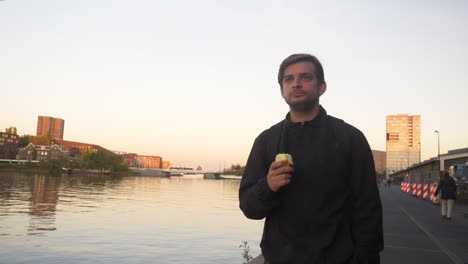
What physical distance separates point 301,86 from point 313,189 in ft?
2.24

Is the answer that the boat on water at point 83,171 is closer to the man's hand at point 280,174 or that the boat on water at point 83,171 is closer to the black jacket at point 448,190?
the black jacket at point 448,190

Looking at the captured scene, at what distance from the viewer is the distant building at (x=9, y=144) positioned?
172 meters

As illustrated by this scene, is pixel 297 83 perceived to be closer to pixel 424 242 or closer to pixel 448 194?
pixel 424 242

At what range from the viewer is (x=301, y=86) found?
280cm

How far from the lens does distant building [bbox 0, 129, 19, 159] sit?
172125 mm

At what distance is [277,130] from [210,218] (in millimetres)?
23184

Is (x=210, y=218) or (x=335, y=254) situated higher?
(x=335, y=254)

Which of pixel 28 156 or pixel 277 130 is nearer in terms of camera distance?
pixel 277 130

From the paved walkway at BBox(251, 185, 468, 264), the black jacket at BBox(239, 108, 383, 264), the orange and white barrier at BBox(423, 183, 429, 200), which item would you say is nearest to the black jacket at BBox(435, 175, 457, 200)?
the paved walkway at BBox(251, 185, 468, 264)

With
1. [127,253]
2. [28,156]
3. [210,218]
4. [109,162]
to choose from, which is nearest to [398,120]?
[109,162]

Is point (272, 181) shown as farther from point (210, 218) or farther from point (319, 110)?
point (210, 218)

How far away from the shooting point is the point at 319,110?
2.87 m

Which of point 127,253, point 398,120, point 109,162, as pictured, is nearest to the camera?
point 127,253

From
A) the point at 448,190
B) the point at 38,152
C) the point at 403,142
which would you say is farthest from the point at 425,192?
the point at 38,152
